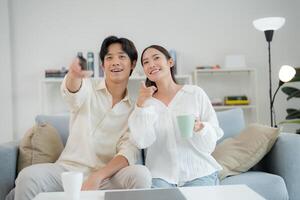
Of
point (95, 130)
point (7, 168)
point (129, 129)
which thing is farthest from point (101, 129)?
point (7, 168)

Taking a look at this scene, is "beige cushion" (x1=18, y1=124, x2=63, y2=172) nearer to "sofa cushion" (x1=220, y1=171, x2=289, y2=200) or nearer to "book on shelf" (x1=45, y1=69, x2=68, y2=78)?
"sofa cushion" (x1=220, y1=171, x2=289, y2=200)

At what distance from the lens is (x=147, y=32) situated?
13.4ft

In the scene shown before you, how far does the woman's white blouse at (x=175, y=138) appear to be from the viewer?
5.37 ft

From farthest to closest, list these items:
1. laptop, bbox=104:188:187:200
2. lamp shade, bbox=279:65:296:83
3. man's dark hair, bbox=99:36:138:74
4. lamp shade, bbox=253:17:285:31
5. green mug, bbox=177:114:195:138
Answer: lamp shade, bbox=253:17:285:31, lamp shade, bbox=279:65:296:83, man's dark hair, bbox=99:36:138:74, green mug, bbox=177:114:195:138, laptop, bbox=104:188:187:200

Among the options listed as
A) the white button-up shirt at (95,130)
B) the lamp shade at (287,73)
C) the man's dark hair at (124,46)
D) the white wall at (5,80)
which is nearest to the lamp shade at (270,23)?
the lamp shade at (287,73)

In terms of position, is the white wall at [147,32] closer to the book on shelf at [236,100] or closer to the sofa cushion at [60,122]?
the book on shelf at [236,100]

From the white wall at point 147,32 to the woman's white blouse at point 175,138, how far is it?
90.7 inches

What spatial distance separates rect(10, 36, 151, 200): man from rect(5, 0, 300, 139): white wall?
2.28 meters

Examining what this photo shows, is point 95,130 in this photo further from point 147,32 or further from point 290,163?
point 147,32

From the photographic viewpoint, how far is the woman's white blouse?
164 centimetres

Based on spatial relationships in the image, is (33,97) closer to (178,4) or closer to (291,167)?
(178,4)

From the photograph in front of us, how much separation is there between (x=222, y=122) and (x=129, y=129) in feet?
2.72

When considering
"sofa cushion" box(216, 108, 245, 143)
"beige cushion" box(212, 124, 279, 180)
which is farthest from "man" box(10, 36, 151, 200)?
"sofa cushion" box(216, 108, 245, 143)

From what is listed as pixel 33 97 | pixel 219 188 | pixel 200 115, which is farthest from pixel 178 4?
pixel 219 188
